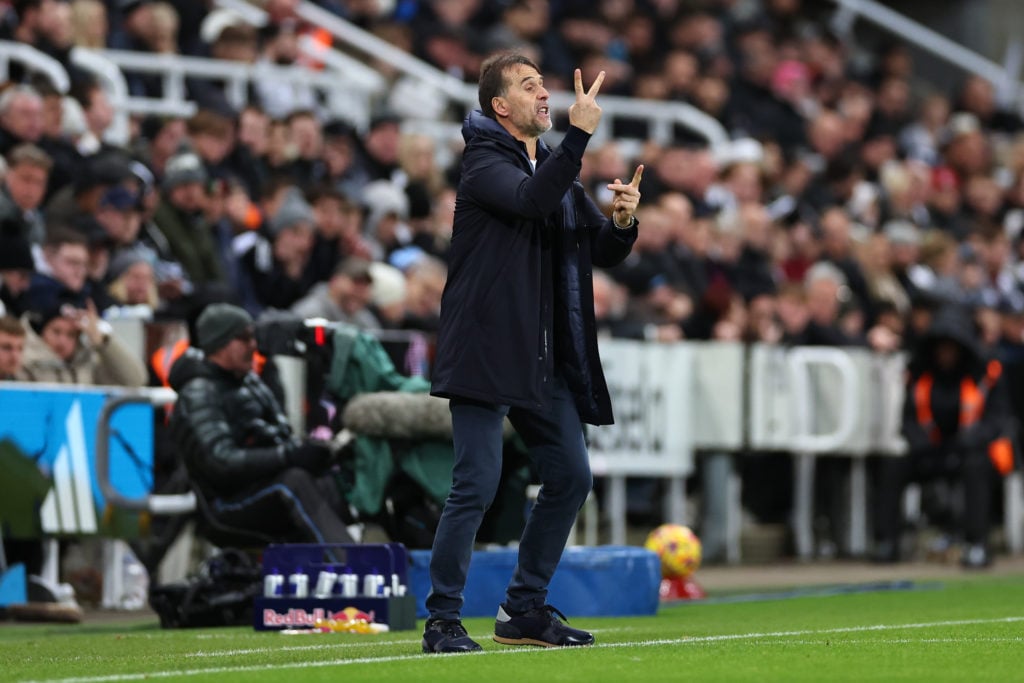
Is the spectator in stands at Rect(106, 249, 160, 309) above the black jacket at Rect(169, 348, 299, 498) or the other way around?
above

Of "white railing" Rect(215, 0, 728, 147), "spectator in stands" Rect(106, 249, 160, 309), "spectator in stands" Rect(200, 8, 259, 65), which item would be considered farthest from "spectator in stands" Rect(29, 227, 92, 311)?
"white railing" Rect(215, 0, 728, 147)

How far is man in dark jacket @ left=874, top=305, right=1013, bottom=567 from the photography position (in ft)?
56.1

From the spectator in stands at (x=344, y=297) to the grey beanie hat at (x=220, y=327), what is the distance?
2470mm

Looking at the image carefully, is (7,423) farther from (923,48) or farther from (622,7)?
(923,48)

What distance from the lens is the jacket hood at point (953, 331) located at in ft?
56.0

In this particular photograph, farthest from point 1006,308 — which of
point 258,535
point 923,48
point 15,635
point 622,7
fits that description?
point 15,635

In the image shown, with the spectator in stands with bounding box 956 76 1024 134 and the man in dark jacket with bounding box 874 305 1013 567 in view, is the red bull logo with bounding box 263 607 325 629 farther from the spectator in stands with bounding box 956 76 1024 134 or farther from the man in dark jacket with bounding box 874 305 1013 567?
the spectator in stands with bounding box 956 76 1024 134

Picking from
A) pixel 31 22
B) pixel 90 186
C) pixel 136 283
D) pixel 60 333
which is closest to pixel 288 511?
pixel 60 333

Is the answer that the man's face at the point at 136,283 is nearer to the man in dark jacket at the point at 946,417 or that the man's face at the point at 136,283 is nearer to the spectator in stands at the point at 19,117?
the spectator in stands at the point at 19,117

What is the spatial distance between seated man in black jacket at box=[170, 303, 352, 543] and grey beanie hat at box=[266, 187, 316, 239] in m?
3.14

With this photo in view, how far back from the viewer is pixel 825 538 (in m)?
18.2

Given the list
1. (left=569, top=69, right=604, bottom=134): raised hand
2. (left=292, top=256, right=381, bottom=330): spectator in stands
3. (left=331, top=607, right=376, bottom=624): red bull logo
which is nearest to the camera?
(left=569, top=69, right=604, bottom=134): raised hand

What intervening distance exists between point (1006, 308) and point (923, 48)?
29.8ft

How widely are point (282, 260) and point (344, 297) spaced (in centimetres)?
94
